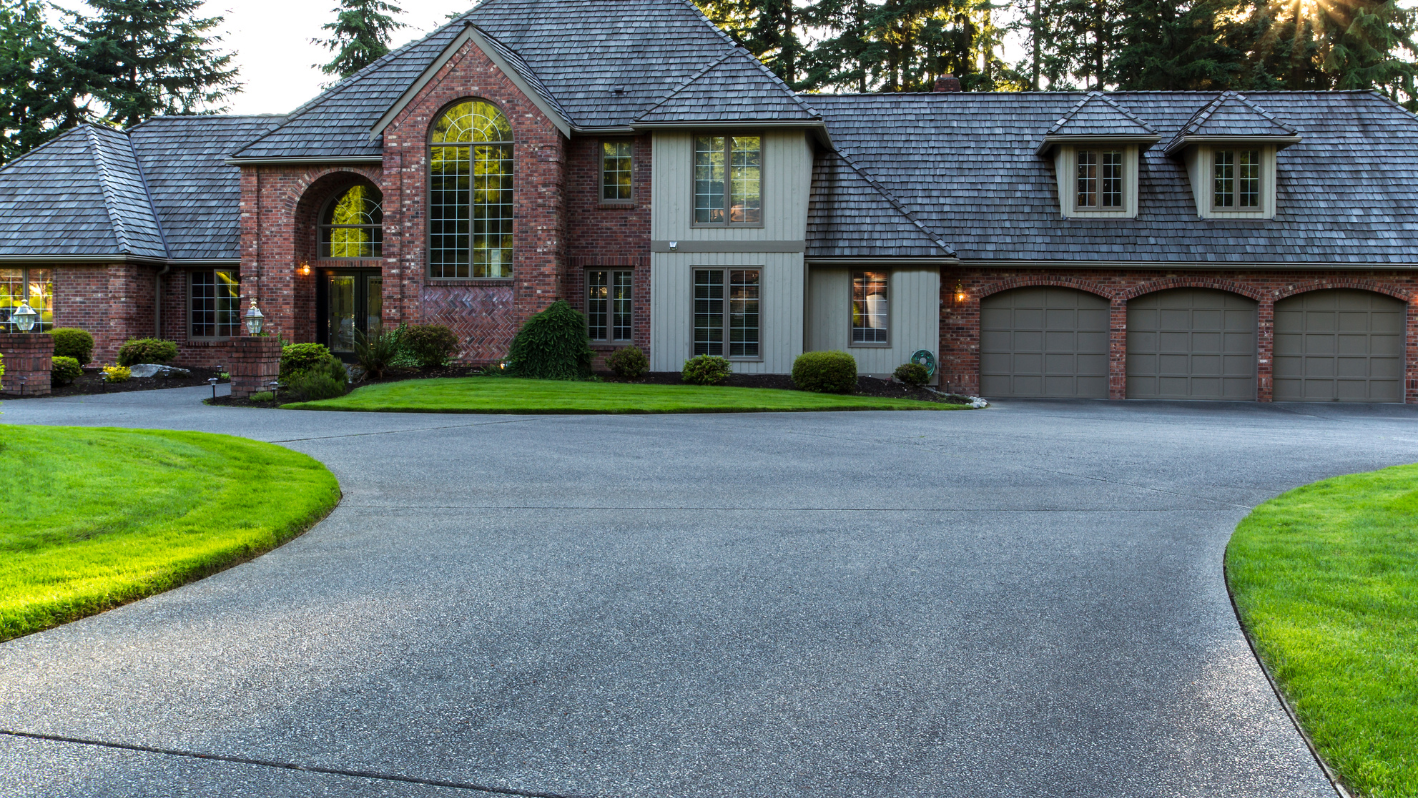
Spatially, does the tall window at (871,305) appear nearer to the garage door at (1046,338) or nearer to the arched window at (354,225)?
the garage door at (1046,338)

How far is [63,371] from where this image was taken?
19.4 m

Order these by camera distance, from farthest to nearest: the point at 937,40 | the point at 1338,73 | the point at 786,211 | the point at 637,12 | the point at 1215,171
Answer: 1. the point at 937,40
2. the point at 1338,73
3. the point at 637,12
4. the point at 1215,171
5. the point at 786,211

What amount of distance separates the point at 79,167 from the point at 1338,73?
1418 inches

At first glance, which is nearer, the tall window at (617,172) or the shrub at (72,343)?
the tall window at (617,172)

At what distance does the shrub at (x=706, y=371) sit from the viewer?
20.1m

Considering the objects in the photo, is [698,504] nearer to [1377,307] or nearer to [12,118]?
[1377,307]

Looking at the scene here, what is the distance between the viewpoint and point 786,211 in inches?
821

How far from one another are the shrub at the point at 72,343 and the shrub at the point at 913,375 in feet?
56.6

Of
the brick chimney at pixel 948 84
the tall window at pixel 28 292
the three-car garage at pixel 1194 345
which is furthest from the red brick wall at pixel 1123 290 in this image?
the tall window at pixel 28 292

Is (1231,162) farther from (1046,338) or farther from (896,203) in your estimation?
(896,203)

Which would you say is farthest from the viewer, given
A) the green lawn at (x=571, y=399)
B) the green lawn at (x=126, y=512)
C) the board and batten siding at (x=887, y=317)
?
the board and batten siding at (x=887, y=317)

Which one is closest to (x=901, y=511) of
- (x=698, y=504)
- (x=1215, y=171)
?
(x=698, y=504)

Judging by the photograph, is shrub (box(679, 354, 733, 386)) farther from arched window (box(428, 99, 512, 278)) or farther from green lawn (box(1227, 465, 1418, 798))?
green lawn (box(1227, 465, 1418, 798))

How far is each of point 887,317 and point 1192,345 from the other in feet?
21.8
